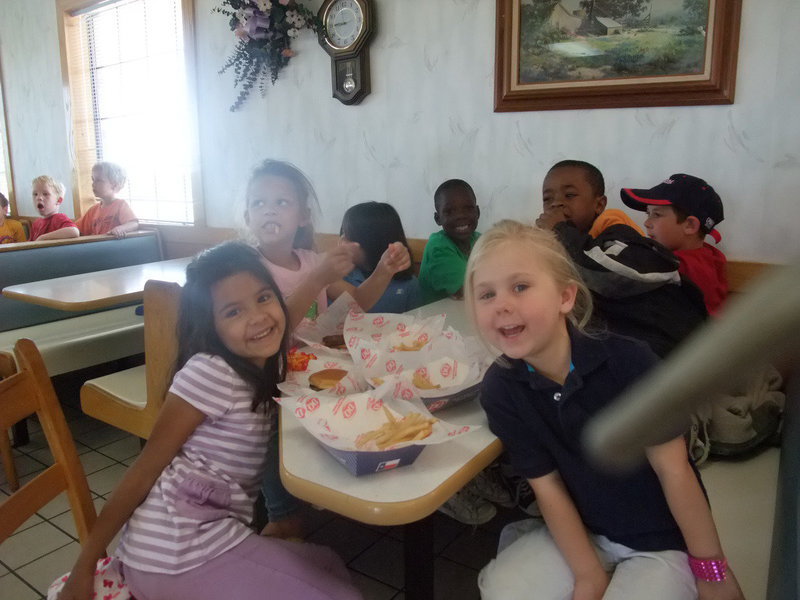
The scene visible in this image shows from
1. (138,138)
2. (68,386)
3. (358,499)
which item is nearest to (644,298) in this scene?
(358,499)

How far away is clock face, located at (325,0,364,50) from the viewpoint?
297 cm

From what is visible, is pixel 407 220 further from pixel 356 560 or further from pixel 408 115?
pixel 356 560

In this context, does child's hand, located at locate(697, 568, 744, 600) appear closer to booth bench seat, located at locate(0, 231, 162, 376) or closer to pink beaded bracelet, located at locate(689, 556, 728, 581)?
pink beaded bracelet, located at locate(689, 556, 728, 581)

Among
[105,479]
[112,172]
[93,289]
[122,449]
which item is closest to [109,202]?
[112,172]

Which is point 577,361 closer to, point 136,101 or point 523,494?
point 523,494

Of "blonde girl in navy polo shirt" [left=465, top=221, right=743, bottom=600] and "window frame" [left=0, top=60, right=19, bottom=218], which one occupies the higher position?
"window frame" [left=0, top=60, right=19, bottom=218]

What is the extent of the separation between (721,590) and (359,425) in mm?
673

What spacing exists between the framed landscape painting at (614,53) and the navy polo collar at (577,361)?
1.46 metres

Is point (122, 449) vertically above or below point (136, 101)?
below

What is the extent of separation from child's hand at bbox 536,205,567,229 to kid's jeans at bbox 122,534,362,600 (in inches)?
51.1

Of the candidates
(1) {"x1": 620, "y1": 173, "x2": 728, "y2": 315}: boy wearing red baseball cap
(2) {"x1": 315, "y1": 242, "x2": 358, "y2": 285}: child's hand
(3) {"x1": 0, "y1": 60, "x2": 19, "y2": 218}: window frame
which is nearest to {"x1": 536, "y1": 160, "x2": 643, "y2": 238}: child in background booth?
(1) {"x1": 620, "y1": 173, "x2": 728, "y2": 315}: boy wearing red baseball cap

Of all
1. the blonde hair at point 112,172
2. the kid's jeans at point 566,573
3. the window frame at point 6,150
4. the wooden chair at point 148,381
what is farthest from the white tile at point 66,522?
the window frame at point 6,150

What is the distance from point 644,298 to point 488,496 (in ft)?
3.02

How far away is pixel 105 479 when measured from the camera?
2383 millimetres
